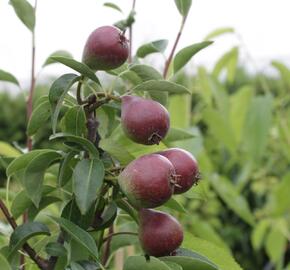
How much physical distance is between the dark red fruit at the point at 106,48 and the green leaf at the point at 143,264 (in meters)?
0.20

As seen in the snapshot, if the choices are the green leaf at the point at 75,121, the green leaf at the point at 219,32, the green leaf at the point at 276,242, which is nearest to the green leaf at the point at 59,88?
the green leaf at the point at 75,121

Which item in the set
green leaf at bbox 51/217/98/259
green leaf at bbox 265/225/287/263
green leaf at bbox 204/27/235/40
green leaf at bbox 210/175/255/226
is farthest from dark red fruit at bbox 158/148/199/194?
green leaf at bbox 265/225/287/263

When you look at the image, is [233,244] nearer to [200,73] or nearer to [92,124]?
[200,73]

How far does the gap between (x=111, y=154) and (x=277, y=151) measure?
234cm

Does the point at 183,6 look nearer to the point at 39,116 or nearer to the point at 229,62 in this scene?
the point at 39,116

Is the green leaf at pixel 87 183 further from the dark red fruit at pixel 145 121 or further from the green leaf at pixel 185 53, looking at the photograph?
the green leaf at pixel 185 53

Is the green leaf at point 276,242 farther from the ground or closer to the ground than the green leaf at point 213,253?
closer to the ground

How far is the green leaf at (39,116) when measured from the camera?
79 cm

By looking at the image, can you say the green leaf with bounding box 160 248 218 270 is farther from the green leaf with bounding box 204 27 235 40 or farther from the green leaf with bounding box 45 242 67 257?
the green leaf with bounding box 204 27 235 40

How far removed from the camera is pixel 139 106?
69 centimetres

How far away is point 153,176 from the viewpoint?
66 centimetres

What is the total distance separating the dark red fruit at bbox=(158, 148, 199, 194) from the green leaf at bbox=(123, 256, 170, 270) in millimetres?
74

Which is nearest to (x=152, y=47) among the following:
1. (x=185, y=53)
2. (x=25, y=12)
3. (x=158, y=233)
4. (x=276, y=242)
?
(x=185, y=53)

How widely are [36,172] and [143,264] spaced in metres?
0.15
